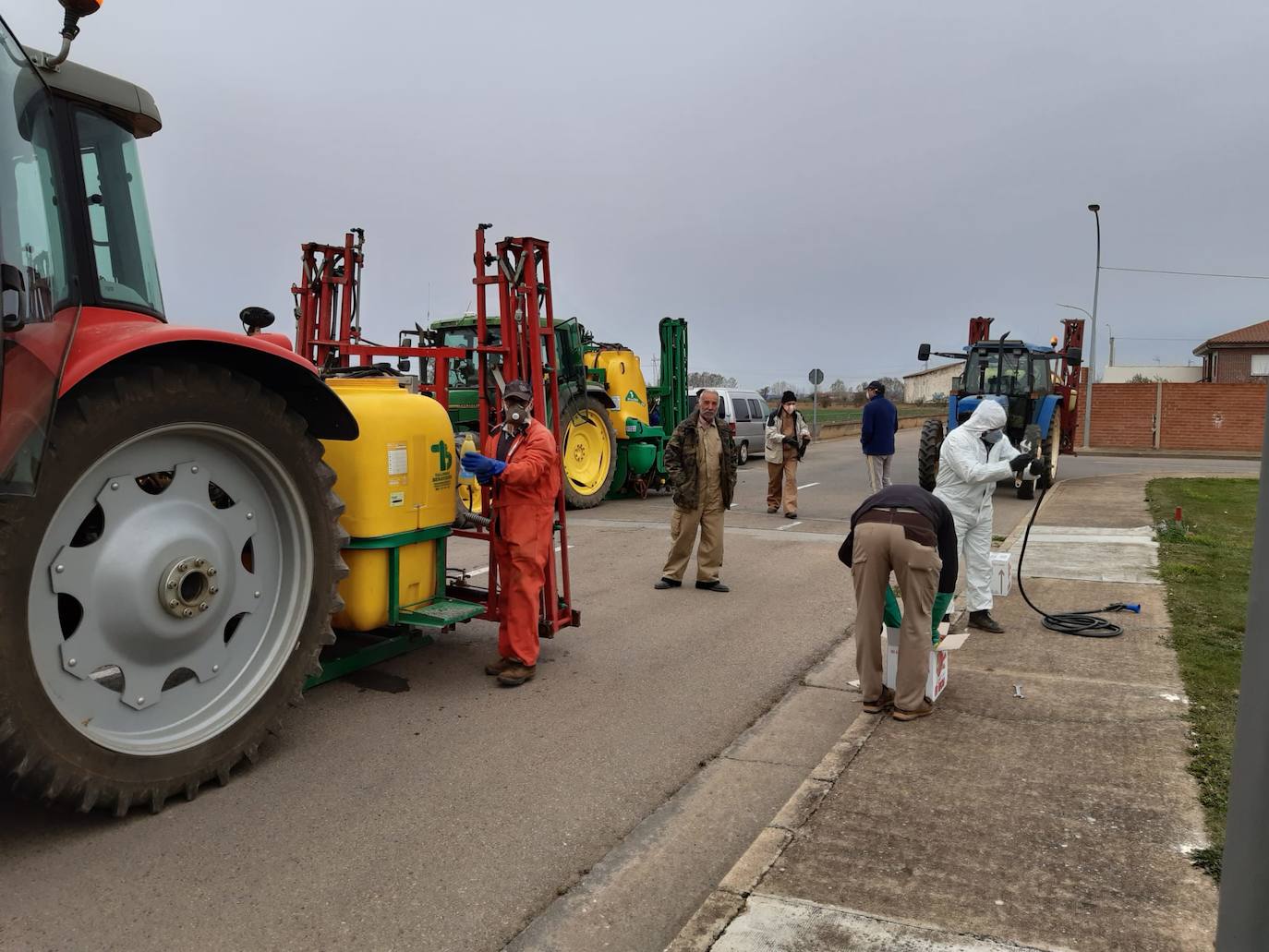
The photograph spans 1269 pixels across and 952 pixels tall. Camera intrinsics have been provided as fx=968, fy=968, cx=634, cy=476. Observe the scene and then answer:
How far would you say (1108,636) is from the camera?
6.71 metres

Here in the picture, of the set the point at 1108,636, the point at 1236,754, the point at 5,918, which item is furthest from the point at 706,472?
the point at 1236,754

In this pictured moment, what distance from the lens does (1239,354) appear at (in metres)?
54.3

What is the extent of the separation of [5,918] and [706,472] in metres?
6.50

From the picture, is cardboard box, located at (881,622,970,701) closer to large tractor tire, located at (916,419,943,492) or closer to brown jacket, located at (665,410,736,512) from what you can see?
brown jacket, located at (665,410,736,512)

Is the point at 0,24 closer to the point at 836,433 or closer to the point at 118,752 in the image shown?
the point at 118,752

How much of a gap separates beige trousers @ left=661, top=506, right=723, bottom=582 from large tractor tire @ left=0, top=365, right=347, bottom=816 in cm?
469

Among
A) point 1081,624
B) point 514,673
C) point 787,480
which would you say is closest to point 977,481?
point 1081,624

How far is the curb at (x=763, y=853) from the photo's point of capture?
120 inches

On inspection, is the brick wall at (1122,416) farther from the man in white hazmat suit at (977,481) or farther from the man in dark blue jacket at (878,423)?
the man in white hazmat suit at (977,481)

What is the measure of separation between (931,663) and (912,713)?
0.28 meters

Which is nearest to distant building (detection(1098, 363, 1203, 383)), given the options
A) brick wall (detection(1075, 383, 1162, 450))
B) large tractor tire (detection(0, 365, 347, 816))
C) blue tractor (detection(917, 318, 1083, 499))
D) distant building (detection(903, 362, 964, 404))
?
distant building (detection(903, 362, 964, 404))

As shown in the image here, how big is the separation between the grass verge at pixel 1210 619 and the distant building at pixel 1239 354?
150 feet

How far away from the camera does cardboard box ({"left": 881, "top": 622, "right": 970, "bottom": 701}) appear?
513 cm

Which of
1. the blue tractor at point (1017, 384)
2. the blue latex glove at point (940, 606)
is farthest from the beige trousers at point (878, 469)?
the blue latex glove at point (940, 606)
